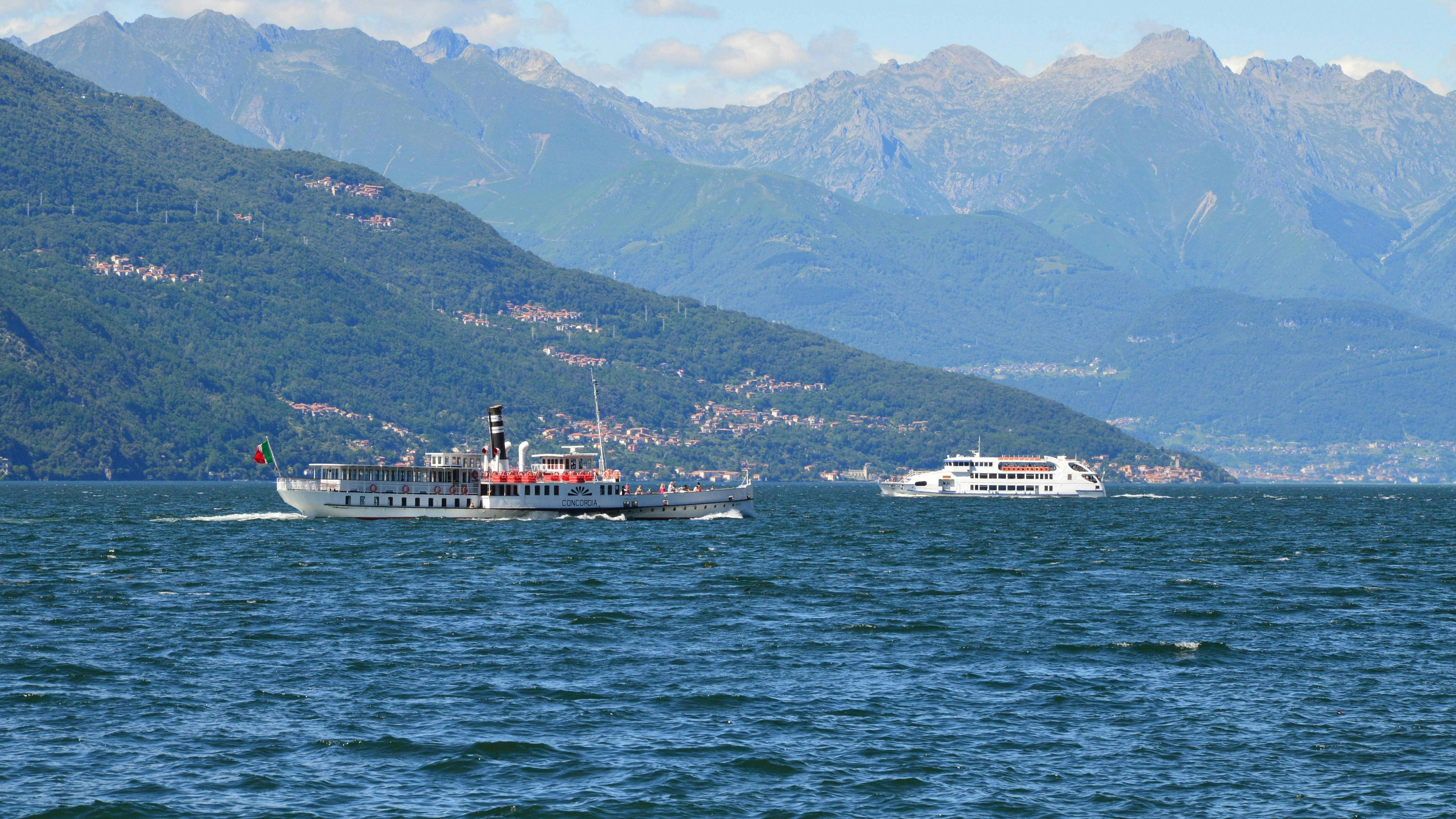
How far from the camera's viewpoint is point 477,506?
165000mm

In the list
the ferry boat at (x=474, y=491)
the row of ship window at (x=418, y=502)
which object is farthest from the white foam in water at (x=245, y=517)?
the row of ship window at (x=418, y=502)

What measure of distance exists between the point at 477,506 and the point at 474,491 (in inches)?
64.2

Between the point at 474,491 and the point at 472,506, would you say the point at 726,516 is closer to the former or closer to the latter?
the point at 474,491

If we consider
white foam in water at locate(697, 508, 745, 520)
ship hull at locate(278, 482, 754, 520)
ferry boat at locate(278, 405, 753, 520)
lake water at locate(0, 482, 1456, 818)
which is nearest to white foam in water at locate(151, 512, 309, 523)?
ship hull at locate(278, 482, 754, 520)

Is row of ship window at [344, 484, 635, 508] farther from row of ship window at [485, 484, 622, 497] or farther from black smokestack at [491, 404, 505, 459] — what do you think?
black smokestack at [491, 404, 505, 459]

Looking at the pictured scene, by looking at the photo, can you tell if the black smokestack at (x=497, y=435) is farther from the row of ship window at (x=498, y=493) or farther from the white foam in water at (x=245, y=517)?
the white foam in water at (x=245, y=517)

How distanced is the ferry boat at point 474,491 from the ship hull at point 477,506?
0.21ft

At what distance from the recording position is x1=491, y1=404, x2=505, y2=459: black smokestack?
16838 centimetres

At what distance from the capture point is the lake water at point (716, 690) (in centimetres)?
4547

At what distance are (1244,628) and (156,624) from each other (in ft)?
169

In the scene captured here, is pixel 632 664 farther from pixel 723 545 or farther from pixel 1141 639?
pixel 723 545

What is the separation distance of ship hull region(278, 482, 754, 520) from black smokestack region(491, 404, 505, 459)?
6.49 metres

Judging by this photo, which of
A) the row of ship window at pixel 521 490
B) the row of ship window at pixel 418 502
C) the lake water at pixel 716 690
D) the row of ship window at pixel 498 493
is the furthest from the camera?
the row of ship window at pixel 521 490

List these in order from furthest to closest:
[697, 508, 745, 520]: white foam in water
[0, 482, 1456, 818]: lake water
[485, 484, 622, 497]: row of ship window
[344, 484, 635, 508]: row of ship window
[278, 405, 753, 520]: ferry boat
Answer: [697, 508, 745, 520]: white foam in water, [485, 484, 622, 497]: row of ship window, [344, 484, 635, 508]: row of ship window, [278, 405, 753, 520]: ferry boat, [0, 482, 1456, 818]: lake water
